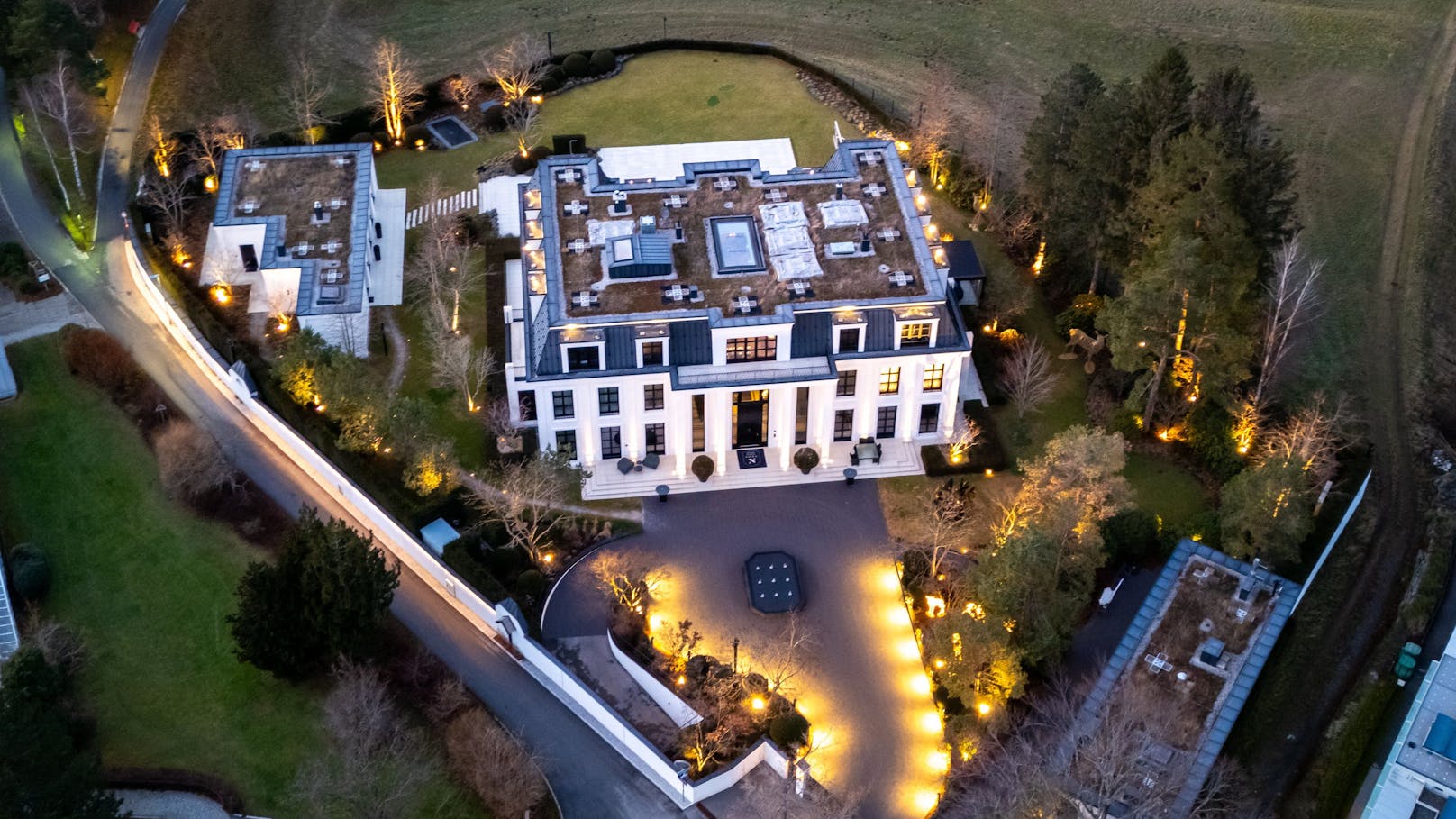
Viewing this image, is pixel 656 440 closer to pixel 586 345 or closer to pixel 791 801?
pixel 586 345

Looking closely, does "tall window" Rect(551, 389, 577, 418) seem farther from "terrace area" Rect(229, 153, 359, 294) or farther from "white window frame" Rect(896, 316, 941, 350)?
"terrace area" Rect(229, 153, 359, 294)

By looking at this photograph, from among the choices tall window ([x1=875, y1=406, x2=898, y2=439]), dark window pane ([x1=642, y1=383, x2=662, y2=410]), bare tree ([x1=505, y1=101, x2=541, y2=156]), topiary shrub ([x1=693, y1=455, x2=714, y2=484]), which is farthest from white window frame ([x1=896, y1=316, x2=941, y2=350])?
bare tree ([x1=505, y1=101, x2=541, y2=156])

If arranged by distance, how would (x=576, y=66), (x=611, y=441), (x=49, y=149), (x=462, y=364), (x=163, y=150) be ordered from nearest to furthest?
(x=611, y=441), (x=462, y=364), (x=163, y=150), (x=49, y=149), (x=576, y=66)

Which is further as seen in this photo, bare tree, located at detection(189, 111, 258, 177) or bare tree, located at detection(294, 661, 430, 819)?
bare tree, located at detection(189, 111, 258, 177)

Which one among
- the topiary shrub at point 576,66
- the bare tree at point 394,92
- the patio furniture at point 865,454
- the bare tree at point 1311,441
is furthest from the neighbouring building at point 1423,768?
the bare tree at point 394,92

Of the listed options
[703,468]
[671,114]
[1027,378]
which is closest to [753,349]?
[703,468]

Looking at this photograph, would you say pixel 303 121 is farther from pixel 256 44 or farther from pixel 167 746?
pixel 167 746
